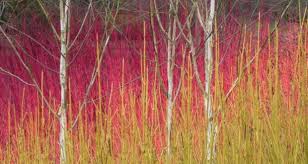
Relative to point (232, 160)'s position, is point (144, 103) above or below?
above

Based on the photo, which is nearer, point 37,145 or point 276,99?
point 276,99

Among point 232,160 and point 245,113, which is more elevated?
point 245,113

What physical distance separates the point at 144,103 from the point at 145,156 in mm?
287

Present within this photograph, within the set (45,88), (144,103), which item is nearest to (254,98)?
(144,103)

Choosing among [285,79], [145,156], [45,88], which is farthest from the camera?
[45,88]

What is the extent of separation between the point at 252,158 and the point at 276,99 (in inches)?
10.7

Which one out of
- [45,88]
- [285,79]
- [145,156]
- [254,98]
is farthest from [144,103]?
[45,88]

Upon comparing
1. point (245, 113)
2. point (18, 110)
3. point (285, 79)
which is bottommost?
point (18, 110)

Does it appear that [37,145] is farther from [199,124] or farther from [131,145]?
[199,124]

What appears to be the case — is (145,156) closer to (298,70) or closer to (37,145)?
(37,145)

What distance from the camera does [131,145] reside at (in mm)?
2445

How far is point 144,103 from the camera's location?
2.22 meters

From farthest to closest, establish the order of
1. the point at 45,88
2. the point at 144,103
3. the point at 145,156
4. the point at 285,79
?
the point at 45,88, the point at 285,79, the point at 145,156, the point at 144,103

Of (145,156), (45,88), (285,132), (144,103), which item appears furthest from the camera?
(45,88)
